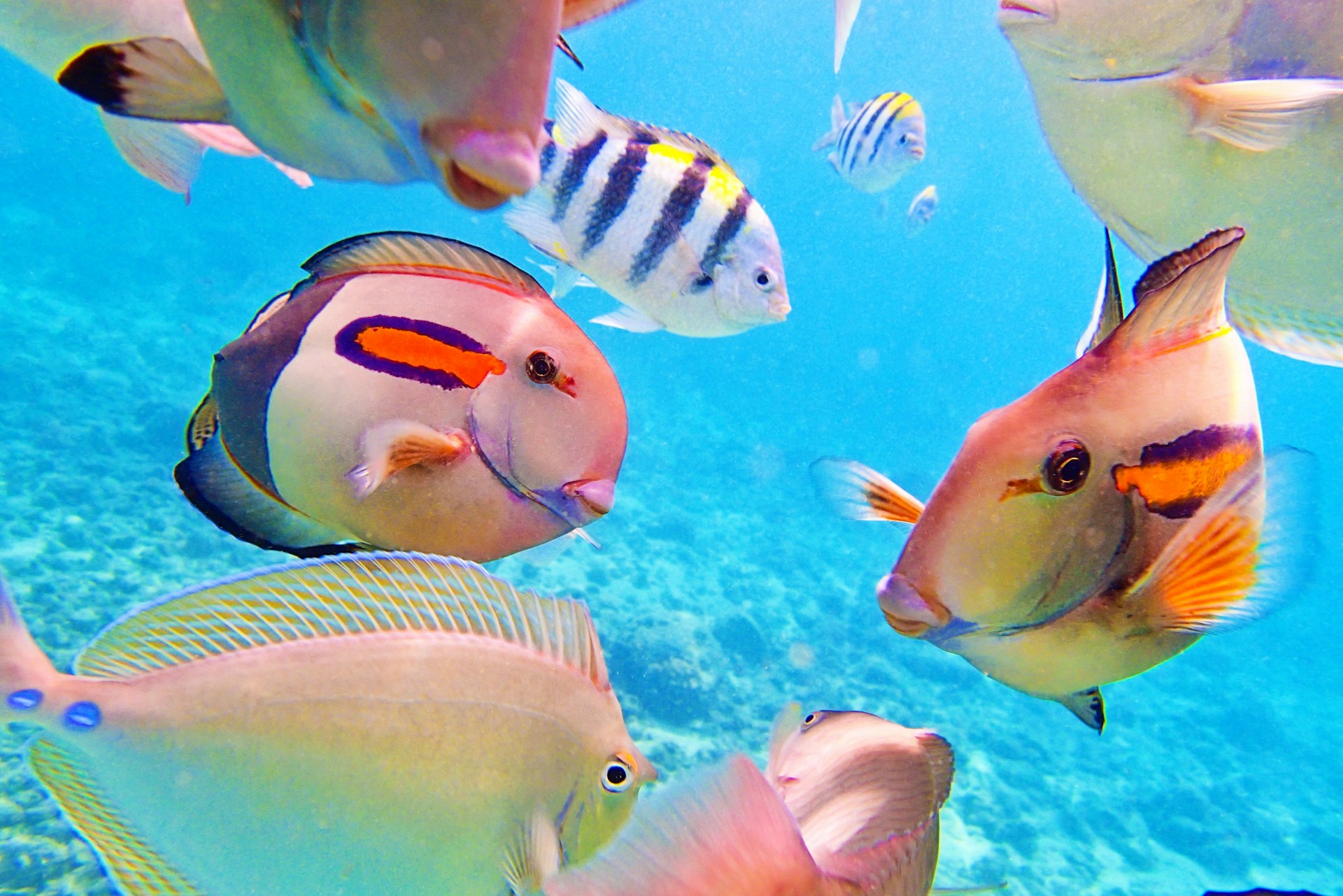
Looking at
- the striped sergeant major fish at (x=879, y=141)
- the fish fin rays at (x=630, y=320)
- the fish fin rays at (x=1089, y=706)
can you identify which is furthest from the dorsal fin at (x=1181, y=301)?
the striped sergeant major fish at (x=879, y=141)

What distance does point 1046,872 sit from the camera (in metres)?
7.71

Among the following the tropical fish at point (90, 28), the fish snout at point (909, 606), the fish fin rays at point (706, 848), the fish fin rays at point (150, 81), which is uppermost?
the fish fin rays at point (150, 81)

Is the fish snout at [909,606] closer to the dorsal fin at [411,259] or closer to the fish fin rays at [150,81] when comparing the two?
the dorsal fin at [411,259]

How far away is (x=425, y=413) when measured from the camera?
932 mm

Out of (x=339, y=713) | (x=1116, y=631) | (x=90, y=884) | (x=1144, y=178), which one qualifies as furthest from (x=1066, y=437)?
(x=90, y=884)

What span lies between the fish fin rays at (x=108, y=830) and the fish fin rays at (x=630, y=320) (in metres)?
1.77

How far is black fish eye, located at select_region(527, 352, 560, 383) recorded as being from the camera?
37.2 inches

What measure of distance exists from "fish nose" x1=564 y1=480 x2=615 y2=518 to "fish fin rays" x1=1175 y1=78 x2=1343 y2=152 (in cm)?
100

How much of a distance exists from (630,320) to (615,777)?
1733 millimetres

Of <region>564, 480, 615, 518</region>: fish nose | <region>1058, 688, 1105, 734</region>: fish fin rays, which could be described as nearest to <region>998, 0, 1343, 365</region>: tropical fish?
<region>1058, 688, 1105, 734</region>: fish fin rays

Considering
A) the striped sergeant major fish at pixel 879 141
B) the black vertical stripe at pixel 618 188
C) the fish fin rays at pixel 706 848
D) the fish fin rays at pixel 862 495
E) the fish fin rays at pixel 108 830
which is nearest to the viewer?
the fish fin rays at pixel 706 848

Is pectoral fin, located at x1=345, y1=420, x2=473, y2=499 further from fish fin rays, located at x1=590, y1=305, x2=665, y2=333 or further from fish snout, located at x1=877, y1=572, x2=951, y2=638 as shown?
fish fin rays, located at x1=590, y1=305, x2=665, y2=333

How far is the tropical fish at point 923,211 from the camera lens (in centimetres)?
935

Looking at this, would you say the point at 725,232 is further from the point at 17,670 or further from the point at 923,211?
the point at 923,211
